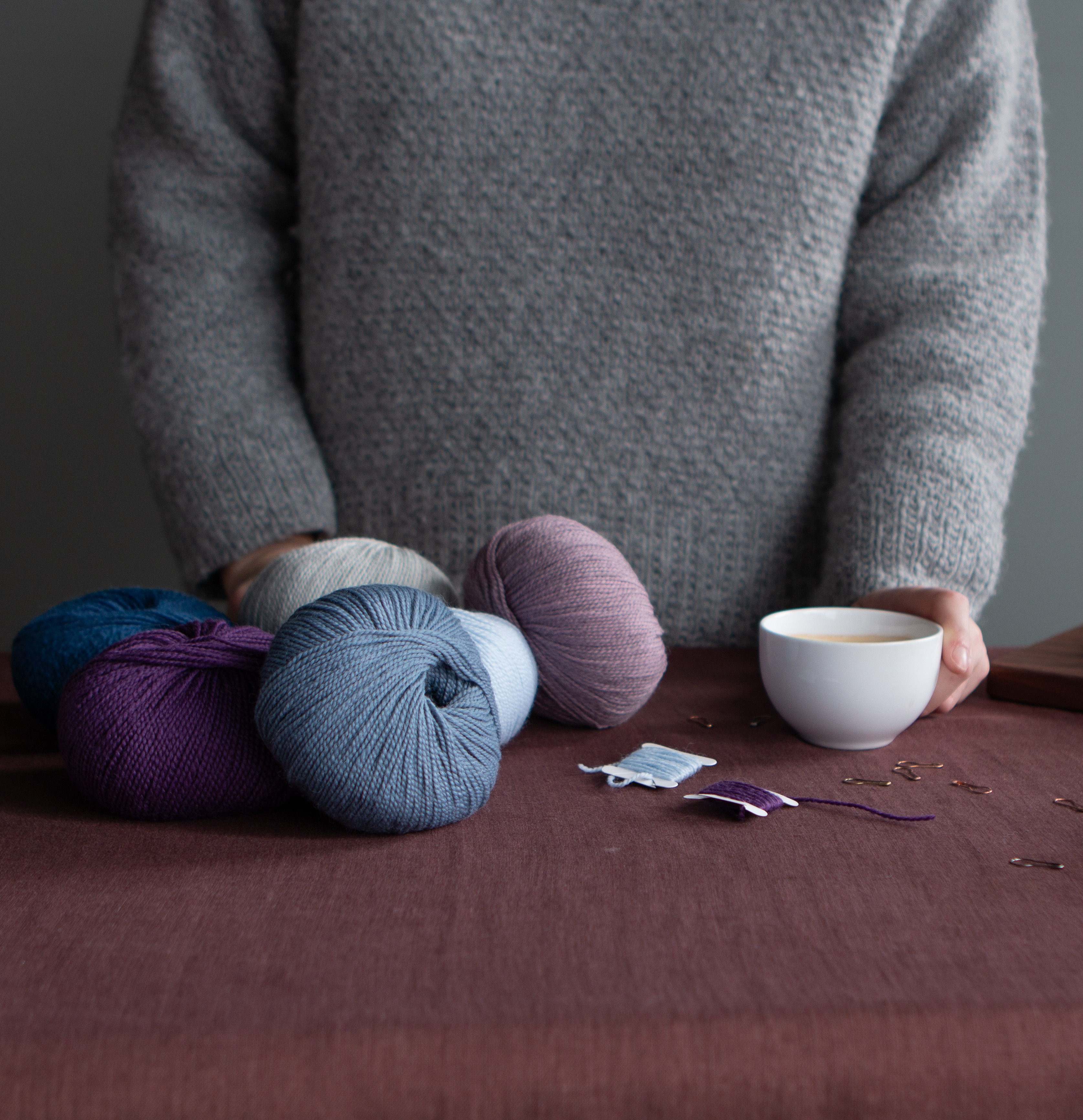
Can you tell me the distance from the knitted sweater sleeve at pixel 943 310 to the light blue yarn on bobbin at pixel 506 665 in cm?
35

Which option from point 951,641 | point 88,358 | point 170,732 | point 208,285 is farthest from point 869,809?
point 88,358

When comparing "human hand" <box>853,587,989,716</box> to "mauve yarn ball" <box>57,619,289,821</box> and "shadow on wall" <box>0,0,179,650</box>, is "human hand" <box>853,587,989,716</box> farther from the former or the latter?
"shadow on wall" <box>0,0,179,650</box>

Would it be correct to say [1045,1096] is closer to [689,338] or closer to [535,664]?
[535,664]

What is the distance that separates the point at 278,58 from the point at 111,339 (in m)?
0.50

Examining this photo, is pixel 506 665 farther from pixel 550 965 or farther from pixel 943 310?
pixel 943 310

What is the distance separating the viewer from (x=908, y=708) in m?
0.52

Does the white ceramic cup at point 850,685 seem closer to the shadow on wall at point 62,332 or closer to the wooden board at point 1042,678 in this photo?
the wooden board at point 1042,678

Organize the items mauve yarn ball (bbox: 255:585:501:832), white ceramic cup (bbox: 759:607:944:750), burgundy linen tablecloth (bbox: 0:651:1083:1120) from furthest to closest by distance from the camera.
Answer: white ceramic cup (bbox: 759:607:944:750) < mauve yarn ball (bbox: 255:585:501:832) < burgundy linen tablecloth (bbox: 0:651:1083:1120)

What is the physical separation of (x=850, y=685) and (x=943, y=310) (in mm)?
437

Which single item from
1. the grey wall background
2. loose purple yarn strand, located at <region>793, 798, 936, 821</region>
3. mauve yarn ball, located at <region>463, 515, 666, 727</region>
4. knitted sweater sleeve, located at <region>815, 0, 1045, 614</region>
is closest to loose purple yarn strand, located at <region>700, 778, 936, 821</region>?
loose purple yarn strand, located at <region>793, 798, 936, 821</region>

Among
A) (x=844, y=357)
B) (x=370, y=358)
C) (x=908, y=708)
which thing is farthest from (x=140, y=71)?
(x=908, y=708)

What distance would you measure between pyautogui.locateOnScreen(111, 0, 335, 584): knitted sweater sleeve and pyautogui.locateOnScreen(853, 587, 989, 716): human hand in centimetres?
51

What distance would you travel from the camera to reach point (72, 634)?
20.7 inches

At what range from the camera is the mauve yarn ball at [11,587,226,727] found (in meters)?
0.52
